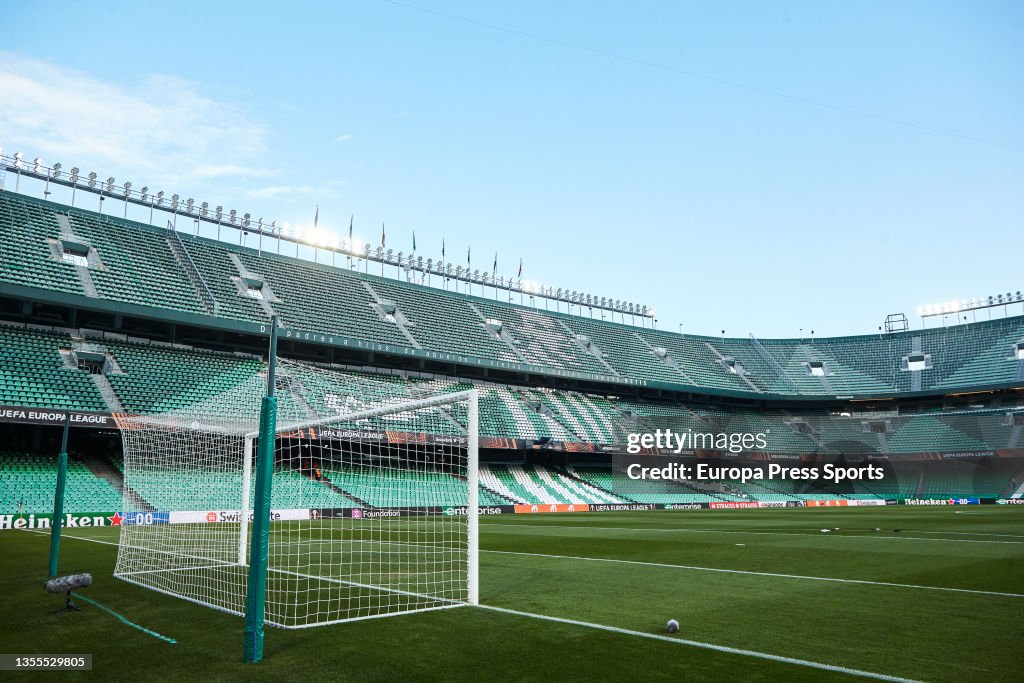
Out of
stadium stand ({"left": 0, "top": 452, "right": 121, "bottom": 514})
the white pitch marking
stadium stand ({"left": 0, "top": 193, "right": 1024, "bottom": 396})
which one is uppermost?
stadium stand ({"left": 0, "top": 193, "right": 1024, "bottom": 396})

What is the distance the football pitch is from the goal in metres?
0.82

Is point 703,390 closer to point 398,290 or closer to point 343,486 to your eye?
point 398,290

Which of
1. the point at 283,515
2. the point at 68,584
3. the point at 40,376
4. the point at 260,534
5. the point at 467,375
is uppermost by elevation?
the point at 467,375

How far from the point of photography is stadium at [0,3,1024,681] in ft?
23.6

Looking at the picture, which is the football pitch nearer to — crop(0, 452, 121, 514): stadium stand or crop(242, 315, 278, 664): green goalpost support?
crop(242, 315, 278, 664): green goalpost support

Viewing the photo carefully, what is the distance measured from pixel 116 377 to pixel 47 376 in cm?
284

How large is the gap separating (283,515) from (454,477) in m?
12.0

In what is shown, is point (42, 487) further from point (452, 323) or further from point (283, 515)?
point (452, 323)

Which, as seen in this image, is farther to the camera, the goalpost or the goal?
the goal

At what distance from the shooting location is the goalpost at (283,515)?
933 centimetres

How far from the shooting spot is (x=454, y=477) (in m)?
41.3

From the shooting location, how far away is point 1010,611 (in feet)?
29.7

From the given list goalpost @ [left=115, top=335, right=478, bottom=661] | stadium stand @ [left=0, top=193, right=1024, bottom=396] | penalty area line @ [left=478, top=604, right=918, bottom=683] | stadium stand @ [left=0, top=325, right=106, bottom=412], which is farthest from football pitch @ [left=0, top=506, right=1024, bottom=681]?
stadium stand @ [left=0, top=193, right=1024, bottom=396]

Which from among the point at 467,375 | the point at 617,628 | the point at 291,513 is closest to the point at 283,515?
the point at 291,513
